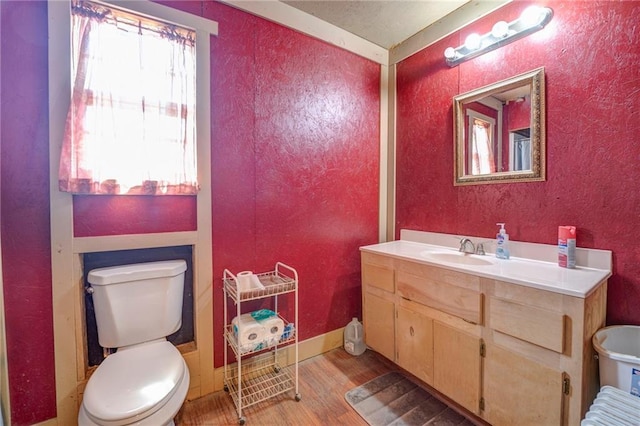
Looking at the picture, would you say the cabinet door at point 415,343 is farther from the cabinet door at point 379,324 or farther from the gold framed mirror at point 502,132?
the gold framed mirror at point 502,132

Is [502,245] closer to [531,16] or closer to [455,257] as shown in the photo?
[455,257]

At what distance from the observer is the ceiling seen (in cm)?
186

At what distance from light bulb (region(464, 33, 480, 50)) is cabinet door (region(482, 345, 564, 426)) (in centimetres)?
178

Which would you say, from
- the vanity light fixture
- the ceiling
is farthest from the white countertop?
the ceiling

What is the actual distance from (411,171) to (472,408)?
1584 mm

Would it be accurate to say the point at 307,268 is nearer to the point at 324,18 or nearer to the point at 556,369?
the point at 556,369

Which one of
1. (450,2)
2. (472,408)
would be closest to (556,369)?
(472,408)

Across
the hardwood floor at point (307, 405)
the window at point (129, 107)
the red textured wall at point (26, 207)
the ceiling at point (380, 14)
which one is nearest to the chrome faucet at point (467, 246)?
the hardwood floor at point (307, 405)

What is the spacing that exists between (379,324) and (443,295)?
578mm

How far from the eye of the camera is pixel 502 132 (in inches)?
68.1

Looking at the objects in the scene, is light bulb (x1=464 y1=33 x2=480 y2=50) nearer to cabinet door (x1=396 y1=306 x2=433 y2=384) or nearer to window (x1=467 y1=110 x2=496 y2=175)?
window (x1=467 y1=110 x2=496 y2=175)

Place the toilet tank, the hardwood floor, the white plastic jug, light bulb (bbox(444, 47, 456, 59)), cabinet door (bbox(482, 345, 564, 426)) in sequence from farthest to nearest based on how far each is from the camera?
the white plastic jug < light bulb (bbox(444, 47, 456, 59)) < the hardwood floor < the toilet tank < cabinet door (bbox(482, 345, 564, 426))

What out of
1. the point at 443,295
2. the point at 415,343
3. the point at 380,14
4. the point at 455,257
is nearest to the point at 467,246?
the point at 455,257

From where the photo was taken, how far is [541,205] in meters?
1.58
